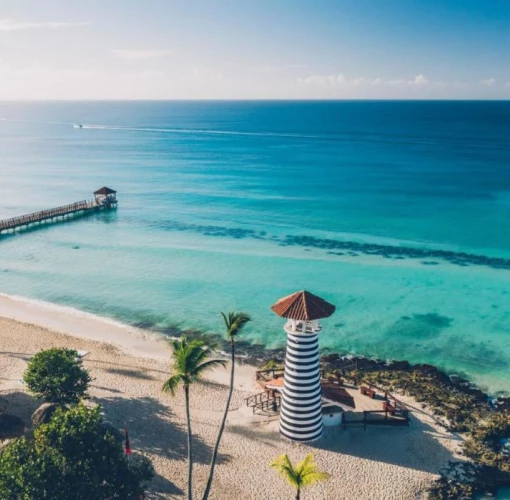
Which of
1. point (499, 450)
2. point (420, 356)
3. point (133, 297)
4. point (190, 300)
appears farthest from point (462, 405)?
point (133, 297)

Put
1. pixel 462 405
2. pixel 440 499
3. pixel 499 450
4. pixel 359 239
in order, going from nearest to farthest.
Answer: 1. pixel 440 499
2. pixel 499 450
3. pixel 462 405
4. pixel 359 239

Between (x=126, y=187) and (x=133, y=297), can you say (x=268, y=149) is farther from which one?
(x=133, y=297)

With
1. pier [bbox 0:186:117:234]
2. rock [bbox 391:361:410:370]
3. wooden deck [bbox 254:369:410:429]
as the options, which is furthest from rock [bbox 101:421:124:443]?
pier [bbox 0:186:117:234]

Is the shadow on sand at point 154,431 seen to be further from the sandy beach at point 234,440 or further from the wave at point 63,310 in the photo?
the wave at point 63,310

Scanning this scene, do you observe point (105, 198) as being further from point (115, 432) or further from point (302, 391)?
point (302, 391)

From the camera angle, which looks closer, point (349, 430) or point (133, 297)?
point (349, 430)

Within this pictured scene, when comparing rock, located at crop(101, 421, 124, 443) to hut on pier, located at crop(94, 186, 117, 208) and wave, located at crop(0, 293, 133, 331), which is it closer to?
wave, located at crop(0, 293, 133, 331)

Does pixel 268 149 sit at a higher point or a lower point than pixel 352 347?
higher

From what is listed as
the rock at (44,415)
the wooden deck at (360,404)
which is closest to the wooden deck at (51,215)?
the rock at (44,415)
